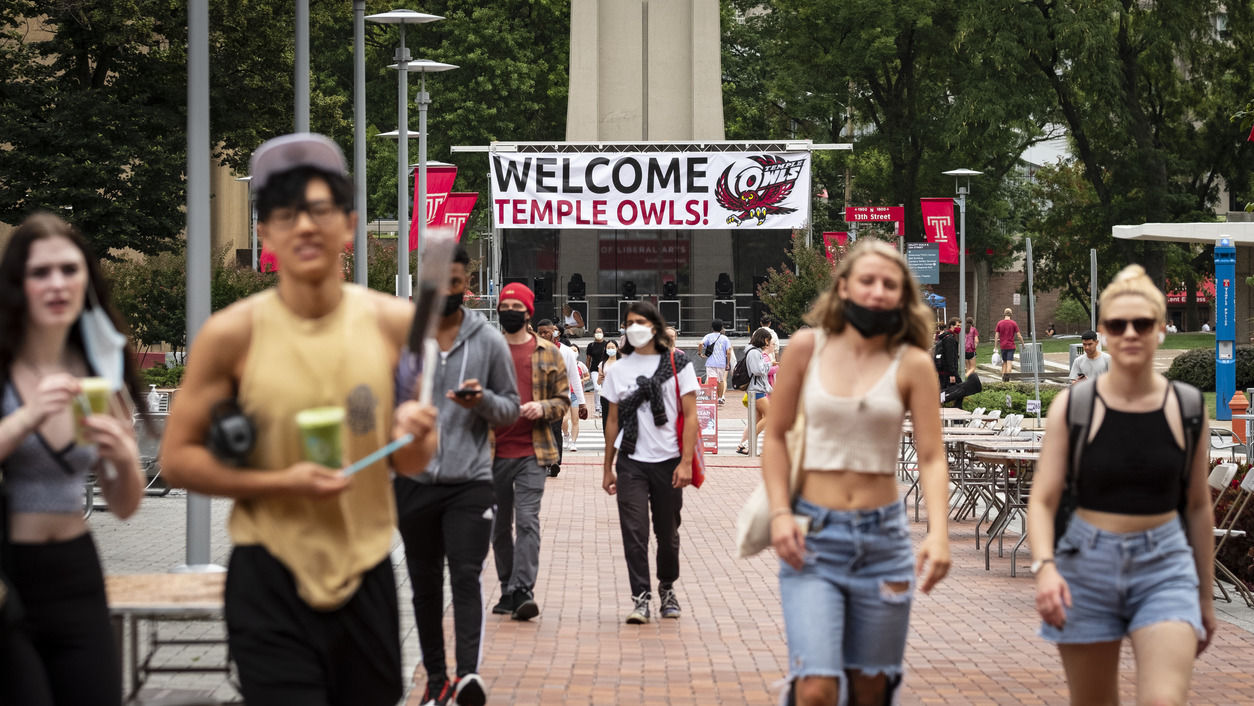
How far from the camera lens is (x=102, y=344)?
421 centimetres

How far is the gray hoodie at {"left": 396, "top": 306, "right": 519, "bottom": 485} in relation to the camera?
720 cm

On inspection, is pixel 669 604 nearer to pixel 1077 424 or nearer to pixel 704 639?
pixel 704 639

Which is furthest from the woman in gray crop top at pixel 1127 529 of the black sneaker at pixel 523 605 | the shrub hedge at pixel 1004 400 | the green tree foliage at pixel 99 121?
the green tree foliage at pixel 99 121

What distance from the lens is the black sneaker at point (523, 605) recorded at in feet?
32.4

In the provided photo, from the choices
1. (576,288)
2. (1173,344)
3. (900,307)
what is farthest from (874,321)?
(1173,344)

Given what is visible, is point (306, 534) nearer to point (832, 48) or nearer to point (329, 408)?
point (329, 408)

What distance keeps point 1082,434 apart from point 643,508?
5.00 m

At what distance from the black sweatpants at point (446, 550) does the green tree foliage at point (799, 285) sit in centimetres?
3375

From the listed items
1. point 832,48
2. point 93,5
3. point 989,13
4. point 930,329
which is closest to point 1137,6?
point 989,13

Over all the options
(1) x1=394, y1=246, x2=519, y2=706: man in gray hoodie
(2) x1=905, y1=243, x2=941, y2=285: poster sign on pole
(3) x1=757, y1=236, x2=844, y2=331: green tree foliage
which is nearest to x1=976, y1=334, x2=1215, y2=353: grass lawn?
(2) x1=905, y1=243, x2=941, y2=285: poster sign on pole

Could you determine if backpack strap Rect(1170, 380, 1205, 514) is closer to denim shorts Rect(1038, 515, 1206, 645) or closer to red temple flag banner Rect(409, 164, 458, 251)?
denim shorts Rect(1038, 515, 1206, 645)

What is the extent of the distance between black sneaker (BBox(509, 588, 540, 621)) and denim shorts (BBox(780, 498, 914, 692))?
5.11 m

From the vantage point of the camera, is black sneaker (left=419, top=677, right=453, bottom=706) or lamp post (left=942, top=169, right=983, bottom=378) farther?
lamp post (left=942, top=169, right=983, bottom=378)

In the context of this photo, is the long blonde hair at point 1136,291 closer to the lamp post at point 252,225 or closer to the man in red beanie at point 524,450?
the man in red beanie at point 524,450
